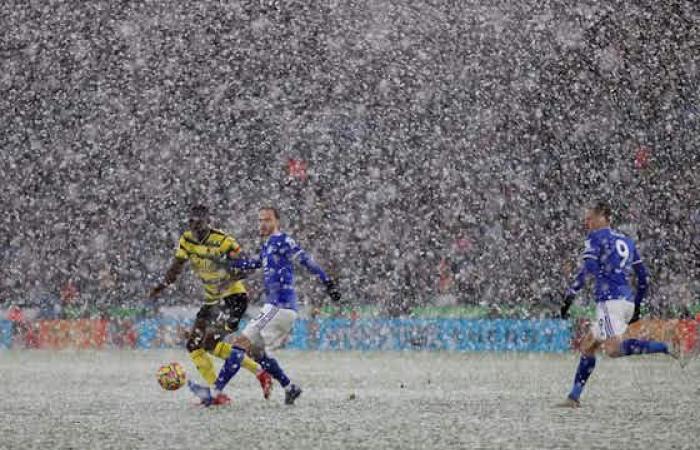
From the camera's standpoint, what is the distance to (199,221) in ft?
46.5

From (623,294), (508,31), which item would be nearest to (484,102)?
(508,31)

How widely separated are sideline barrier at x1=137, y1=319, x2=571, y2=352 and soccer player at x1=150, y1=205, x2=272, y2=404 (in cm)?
1276

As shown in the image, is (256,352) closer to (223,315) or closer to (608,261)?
(223,315)

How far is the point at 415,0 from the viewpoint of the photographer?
34.7 m

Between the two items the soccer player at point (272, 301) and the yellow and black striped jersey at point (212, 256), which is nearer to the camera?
the soccer player at point (272, 301)

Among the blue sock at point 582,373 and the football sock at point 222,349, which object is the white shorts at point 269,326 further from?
the blue sock at point 582,373

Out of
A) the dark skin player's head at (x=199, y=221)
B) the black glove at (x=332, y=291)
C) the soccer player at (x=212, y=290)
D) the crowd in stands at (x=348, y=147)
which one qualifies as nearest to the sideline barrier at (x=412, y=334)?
the crowd in stands at (x=348, y=147)

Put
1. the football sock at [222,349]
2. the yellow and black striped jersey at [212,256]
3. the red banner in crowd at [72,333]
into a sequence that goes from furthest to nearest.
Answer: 1. the red banner in crowd at [72,333]
2. the yellow and black striped jersey at [212,256]
3. the football sock at [222,349]

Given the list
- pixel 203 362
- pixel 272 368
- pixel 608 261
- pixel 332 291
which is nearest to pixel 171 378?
pixel 203 362

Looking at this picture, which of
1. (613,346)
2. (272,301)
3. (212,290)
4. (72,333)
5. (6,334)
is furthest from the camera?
(6,334)

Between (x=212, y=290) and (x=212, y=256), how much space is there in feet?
1.49

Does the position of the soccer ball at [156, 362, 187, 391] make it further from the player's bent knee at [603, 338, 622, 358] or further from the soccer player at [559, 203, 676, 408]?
the player's bent knee at [603, 338, 622, 358]

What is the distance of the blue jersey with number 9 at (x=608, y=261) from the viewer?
13367 mm

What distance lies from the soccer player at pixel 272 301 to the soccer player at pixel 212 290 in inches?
9.6
